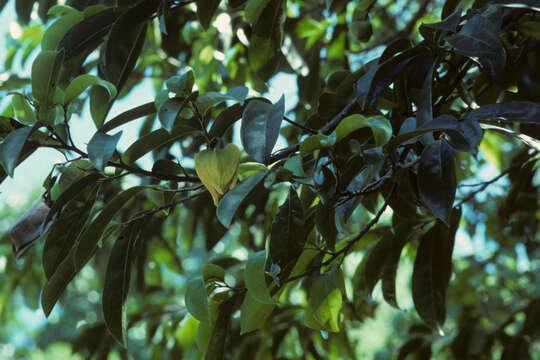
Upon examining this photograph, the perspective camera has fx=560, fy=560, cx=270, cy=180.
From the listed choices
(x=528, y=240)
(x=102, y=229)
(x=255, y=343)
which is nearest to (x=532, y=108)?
(x=102, y=229)

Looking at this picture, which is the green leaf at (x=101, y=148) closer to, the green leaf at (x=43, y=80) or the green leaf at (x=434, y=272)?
the green leaf at (x=43, y=80)

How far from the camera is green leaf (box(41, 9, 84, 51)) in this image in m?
0.87

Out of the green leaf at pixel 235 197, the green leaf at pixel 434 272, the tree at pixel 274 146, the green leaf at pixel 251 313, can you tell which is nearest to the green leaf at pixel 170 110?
Result: the tree at pixel 274 146

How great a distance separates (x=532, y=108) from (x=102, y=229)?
22.7 inches

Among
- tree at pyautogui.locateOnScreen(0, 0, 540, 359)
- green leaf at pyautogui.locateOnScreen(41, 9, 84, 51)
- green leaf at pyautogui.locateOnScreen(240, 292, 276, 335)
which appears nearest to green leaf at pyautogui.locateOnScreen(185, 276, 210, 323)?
tree at pyautogui.locateOnScreen(0, 0, 540, 359)

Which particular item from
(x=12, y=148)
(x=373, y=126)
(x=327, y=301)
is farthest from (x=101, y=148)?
(x=327, y=301)

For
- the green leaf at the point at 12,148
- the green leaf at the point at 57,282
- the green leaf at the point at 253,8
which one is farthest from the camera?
the green leaf at the point at 253,8

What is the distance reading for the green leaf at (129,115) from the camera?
2.49 ft

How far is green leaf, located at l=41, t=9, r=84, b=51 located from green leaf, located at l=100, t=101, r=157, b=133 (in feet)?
0.69

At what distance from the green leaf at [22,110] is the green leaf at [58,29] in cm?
17

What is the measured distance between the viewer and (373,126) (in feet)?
1.99

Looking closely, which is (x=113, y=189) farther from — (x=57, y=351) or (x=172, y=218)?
(x=57, y=351)

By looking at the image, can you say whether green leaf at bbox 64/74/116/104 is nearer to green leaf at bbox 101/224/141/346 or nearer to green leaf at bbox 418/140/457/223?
green leaf at bbox 101/224/141/346

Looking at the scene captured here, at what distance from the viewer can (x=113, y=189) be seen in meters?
1.59
